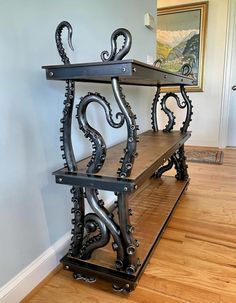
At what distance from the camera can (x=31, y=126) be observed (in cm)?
105

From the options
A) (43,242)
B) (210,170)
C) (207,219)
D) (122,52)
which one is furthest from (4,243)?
(210,170)

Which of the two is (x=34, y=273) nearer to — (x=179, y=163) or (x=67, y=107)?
(x=67, y=107)

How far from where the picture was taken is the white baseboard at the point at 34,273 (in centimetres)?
99

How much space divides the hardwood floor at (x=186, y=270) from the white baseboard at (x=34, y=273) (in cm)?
4

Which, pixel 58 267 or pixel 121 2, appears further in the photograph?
pixel 121 2

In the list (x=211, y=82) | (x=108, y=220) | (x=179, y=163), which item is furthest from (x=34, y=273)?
(x=211, y=82)

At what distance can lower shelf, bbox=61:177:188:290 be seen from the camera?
42.6 inches

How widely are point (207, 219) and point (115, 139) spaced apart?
84cm

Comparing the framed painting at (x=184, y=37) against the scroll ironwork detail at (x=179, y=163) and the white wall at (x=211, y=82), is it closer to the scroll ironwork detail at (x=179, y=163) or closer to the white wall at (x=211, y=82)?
the white wall at (x=211, y=82)

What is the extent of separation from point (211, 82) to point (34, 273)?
11.3 ft

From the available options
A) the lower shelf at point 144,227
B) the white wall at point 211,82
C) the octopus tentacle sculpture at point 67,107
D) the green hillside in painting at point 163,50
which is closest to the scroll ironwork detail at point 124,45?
the octopus tentacle sculpture at point 67,107

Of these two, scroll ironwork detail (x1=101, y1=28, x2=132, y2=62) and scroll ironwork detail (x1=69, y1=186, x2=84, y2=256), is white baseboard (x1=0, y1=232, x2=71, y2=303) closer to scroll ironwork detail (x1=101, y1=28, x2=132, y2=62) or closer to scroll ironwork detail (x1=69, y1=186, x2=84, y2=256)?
scroll ironwork detail (x1=69, y1=186, x2=84, y2=256)

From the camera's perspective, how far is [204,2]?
347 centimetres

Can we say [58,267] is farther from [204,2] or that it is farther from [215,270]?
[204,2]
